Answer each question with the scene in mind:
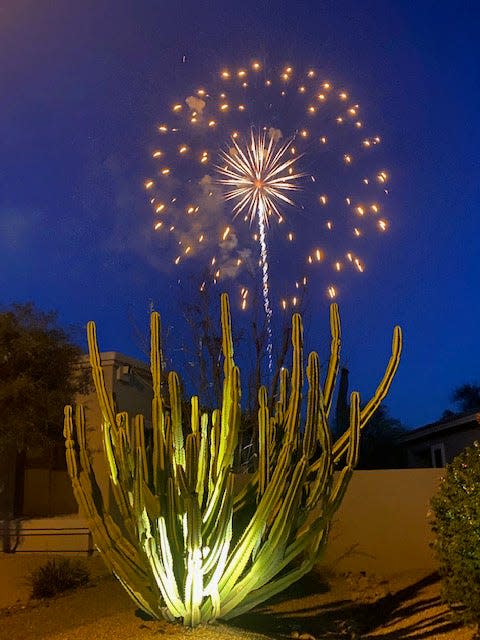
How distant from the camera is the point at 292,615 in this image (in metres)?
9.07

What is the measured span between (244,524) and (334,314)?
8.46 feet

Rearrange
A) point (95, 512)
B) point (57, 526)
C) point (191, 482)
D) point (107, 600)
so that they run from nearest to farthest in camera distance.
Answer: point (191, 482), point (95, 512), point (107, 600), point (57, 526)

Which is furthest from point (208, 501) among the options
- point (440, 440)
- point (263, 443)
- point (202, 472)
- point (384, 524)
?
point (440, 440)

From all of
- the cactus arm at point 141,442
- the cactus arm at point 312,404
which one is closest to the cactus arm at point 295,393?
the cactus arm at point 312,404

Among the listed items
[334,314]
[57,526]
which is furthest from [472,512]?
[57,526]

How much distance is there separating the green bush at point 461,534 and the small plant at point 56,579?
5531mm

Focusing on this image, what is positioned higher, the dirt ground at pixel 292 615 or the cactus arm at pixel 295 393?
the cactus arm at pixel 295 393

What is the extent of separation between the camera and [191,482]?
7.28 meters

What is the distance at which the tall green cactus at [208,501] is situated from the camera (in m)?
7.39

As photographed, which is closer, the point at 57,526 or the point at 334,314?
the point at 334,314

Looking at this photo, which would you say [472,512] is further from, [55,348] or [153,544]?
[55,348]

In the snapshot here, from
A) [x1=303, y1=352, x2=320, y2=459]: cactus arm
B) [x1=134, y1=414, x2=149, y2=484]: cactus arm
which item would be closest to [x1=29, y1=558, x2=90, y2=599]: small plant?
[x1=134, y1=414, x2=149, y2=484]: cactus arm

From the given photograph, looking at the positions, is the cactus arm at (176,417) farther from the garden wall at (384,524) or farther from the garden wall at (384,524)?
the garden wall at (384,524)

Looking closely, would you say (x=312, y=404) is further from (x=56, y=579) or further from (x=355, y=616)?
(x=56, y=579)
